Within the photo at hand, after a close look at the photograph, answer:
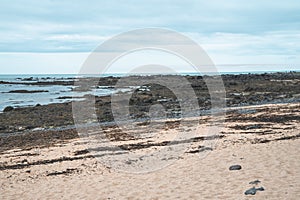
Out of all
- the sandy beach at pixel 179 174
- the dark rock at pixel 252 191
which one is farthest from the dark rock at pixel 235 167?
the dark rock at pixel 252 191

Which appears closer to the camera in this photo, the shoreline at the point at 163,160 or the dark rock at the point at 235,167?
the shoreline at the point at 163,160

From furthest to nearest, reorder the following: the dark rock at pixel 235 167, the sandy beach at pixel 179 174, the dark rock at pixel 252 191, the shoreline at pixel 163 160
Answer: the dark rock at pixel 235 167
the shoreline at pixel 163 160
the sandy beach at pixel 179 174
the dark rock at pixel 252 191

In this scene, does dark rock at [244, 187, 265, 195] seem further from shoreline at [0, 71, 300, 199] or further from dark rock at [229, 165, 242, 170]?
dark rock at [229, 165, 242, 170]

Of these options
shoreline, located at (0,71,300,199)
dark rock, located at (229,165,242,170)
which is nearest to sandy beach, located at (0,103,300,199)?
shoreline, located at (0,71,300,199)

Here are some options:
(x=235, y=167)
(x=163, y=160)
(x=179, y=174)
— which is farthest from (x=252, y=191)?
(x=163, y=160)

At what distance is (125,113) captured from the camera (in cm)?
3125

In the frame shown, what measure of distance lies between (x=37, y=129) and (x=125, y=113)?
8.22 meters

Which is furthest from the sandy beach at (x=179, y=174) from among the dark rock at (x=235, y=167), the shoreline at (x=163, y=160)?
the dark rock at (x=235, y=167)

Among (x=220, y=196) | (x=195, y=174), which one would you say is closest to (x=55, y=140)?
(x=195, y=174)

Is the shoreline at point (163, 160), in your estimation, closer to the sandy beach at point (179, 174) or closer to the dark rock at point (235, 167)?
the sandy beach at point (179, 174)

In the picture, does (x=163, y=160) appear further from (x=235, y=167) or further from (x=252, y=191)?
(x=252, y=191)

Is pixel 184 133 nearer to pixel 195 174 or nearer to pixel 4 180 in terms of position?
pixel 195 174

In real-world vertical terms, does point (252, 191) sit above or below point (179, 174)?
above

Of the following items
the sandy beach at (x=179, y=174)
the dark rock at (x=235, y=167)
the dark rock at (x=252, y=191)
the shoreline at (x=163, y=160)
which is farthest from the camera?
the dark rock at (x=235, y=167)
